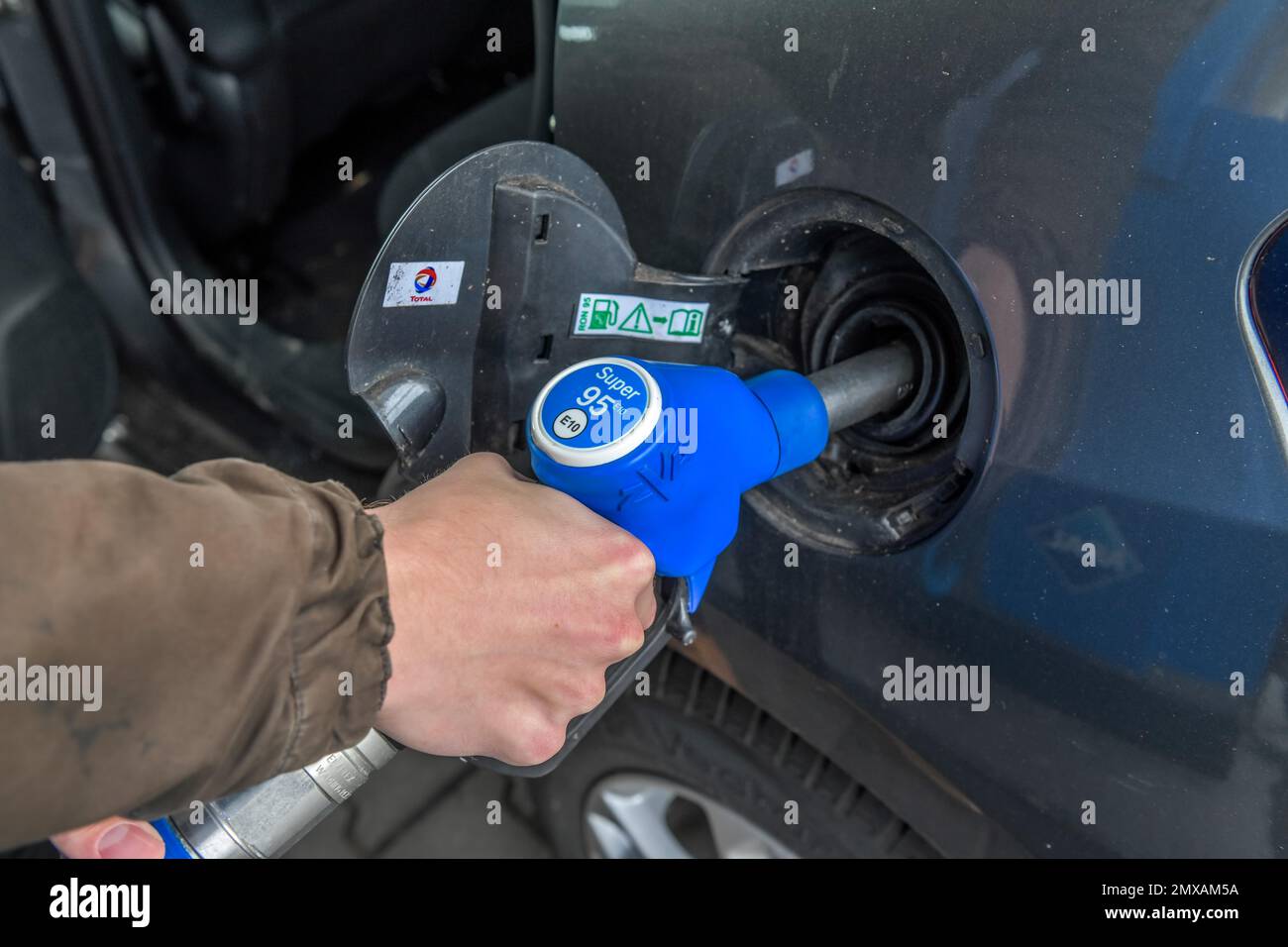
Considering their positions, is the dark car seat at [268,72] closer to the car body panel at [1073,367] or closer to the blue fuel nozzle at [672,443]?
the car body panel at [1073,367]

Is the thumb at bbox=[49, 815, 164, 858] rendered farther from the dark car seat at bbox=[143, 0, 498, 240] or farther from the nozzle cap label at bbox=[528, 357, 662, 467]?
the dark car seat at bbox=[143, 0, 498, 240]

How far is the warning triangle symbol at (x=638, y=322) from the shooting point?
0.95 meters

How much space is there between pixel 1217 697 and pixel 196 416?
175 cm

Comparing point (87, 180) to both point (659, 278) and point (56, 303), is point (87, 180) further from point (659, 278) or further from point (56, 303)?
point (659, 278)

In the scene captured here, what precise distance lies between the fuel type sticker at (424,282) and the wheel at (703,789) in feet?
2.16

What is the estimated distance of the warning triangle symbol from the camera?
3.13 ft

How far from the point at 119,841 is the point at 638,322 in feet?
1.87

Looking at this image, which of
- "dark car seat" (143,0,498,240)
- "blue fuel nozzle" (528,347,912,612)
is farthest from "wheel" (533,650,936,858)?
"dark car seat" (143,0,498,240)

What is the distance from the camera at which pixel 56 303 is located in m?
1.80

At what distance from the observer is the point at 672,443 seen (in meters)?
0.78

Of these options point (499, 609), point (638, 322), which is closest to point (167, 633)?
point (499, 609)

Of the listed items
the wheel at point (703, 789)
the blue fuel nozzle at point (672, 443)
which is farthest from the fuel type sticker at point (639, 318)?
the wheel at point (703, 789)
